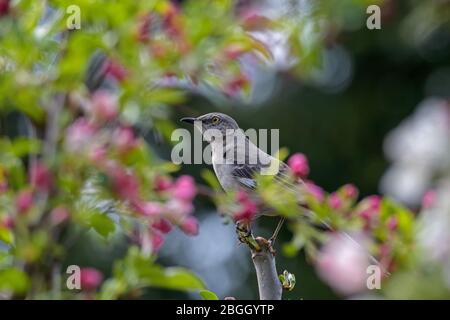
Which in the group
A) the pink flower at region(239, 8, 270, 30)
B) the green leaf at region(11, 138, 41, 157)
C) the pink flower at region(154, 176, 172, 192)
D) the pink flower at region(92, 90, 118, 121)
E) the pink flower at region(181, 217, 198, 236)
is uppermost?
the pink flower at region(239, 8, 270, 30)

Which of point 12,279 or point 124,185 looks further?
point 124,185

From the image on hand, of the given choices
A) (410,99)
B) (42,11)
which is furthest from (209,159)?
(410,99)

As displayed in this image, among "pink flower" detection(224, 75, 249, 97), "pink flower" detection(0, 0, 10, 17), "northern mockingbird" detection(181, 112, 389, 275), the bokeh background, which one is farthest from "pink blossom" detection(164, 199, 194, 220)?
the bokeh background

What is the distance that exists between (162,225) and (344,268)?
58 centimetres

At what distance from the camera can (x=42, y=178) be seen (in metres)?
1.83

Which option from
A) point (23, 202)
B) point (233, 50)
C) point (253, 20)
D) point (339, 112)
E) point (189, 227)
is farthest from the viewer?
point (339, 112)

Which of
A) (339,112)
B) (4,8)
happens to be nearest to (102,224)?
(4,8)

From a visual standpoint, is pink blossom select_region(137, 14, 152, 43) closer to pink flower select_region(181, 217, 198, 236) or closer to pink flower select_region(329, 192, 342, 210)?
pink flower select_region(181, 217, 198, 236)

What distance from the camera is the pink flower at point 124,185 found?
6.19 feet

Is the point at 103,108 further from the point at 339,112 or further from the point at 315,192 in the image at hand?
the point at 339,112

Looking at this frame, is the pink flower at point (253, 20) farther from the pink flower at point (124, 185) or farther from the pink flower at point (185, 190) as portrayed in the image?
the pink flower at point (124, 185)

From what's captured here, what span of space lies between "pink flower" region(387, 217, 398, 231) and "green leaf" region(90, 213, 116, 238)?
70cm

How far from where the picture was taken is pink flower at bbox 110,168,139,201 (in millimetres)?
1888

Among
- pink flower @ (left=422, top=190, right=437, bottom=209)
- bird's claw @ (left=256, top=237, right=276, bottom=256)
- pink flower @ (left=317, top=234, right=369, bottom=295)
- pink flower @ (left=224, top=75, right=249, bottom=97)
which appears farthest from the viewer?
pink flower @ (left=224, top=75, right=249, bottom=97)
